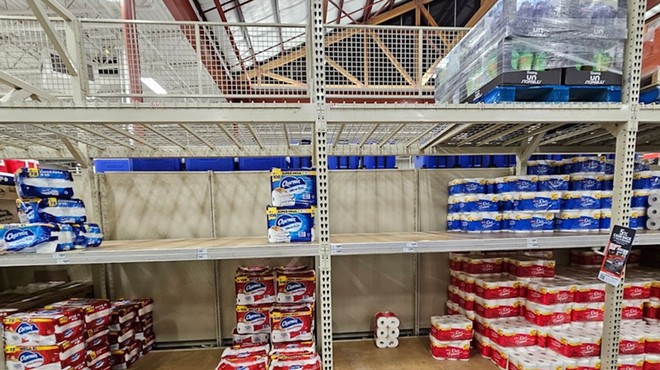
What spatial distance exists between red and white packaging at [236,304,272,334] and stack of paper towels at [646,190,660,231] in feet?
6.66

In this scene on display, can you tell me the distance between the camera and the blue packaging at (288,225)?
1.26 metres

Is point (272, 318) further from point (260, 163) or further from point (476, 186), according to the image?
point (476, 186)

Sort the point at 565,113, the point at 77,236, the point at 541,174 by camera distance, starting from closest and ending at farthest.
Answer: the point at 565,113 → the point at 77,236 → the point at 541,174

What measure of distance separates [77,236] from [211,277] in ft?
2.46

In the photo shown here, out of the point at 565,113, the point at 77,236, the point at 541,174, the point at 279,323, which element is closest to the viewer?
Answer: the point at 565,113

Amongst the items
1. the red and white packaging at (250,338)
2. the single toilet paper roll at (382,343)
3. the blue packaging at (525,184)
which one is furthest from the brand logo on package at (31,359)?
the blue packaging at (525,184)

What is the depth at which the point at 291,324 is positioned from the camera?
1439mm

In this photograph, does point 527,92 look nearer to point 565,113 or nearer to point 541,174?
point 565,113

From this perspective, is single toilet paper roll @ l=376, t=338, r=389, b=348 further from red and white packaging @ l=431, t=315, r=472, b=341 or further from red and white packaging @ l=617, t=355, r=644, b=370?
red and white packaging @ l=617, t=355, r=644, b=370

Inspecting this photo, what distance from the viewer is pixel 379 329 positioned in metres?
1.74

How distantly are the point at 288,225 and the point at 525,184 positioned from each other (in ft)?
4.19

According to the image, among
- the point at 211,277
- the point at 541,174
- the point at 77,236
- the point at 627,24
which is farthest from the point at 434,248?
the point at 77,236

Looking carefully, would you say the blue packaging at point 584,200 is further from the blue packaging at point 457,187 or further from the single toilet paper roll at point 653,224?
the blue packaging at point 457,187

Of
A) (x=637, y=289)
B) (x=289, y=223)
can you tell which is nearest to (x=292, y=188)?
(x=289, y=223)
